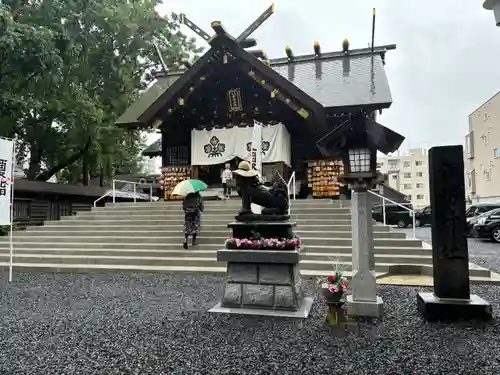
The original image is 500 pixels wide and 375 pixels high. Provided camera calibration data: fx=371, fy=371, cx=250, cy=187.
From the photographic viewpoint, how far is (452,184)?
4.78 m

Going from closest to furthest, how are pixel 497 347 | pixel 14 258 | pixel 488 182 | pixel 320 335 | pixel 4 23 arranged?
pixel 497 347 → pixel 320 335 → pixel 14 258 → pixel 4 23 → pixel 488 182

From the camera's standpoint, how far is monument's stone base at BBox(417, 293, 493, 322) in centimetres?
434

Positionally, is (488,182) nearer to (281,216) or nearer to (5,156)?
(281,216)

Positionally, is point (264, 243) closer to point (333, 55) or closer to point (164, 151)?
point (164, 151)

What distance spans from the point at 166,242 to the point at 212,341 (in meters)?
5.78

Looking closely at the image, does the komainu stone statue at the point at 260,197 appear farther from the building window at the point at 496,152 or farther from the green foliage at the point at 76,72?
the building window at the point at 496,152

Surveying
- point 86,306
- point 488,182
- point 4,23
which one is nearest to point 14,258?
point 86,306

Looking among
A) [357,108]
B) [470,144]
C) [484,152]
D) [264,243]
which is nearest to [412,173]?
[470,144]

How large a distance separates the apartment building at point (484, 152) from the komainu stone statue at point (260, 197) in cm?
2925

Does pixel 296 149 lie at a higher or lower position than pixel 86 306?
higher

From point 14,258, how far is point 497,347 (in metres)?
9.87

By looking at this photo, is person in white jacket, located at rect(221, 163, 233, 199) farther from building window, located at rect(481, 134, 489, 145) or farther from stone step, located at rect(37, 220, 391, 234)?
building window, located at rect(481, 134, 489, 145)

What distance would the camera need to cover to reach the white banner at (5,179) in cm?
718

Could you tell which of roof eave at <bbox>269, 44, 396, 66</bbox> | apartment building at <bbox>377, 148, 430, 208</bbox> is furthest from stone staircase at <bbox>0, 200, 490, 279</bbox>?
apartment building at <bbox>377, 148, 430, 208</bbox>
